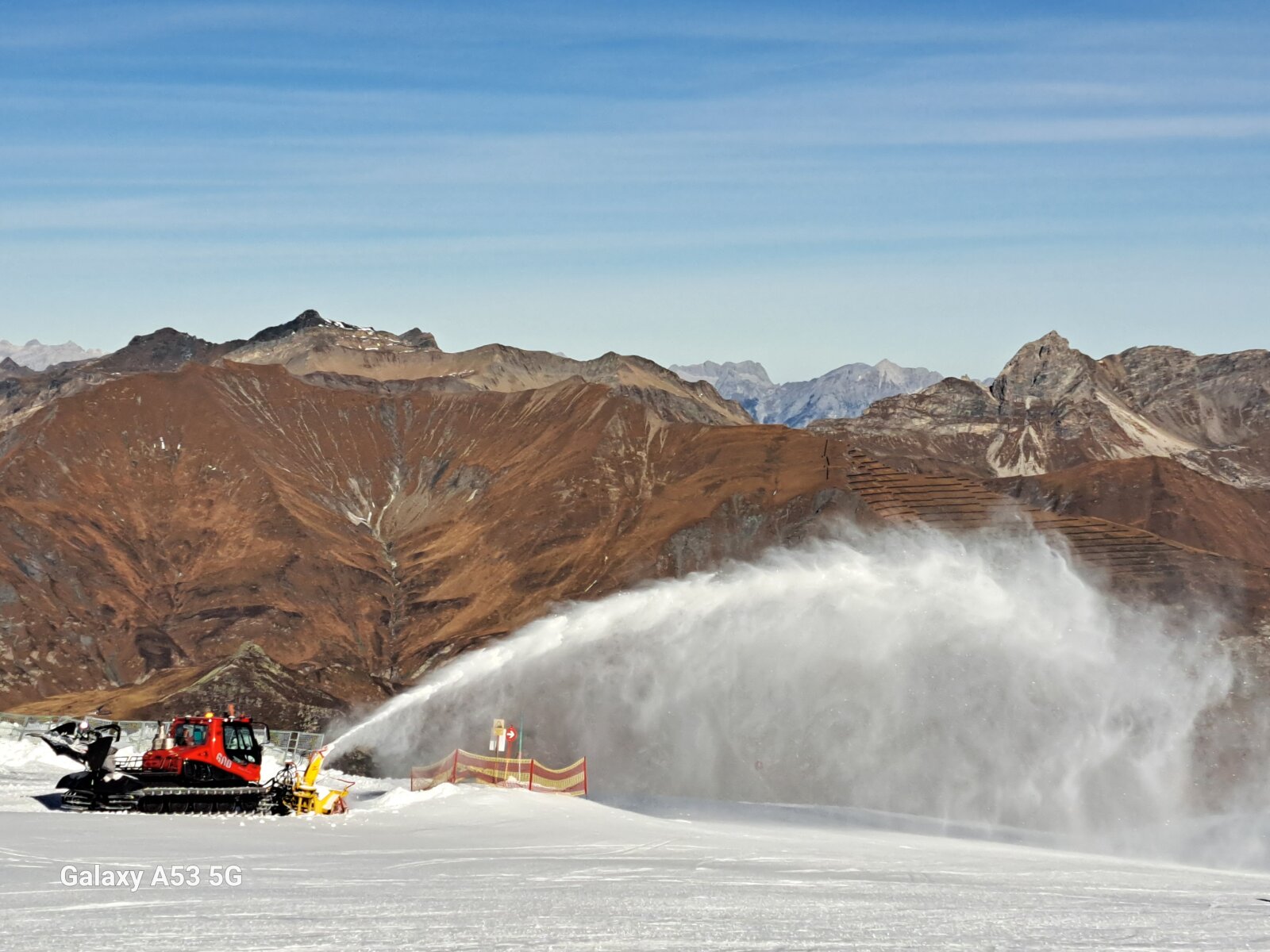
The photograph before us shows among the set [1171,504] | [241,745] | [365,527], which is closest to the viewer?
[241,745]

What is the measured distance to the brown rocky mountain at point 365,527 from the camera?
427 ft

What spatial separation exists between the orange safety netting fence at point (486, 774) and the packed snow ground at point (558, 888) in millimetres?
3982

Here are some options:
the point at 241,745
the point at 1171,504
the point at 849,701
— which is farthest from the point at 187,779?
the point at 1171,504

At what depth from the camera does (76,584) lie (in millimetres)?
145375

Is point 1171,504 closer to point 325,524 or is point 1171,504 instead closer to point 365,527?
point 365,527

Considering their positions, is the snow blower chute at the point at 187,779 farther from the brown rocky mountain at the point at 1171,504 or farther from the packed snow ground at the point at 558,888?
the brown rocky mountain at the point at 1171,504

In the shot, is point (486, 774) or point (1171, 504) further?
point (1171, 504)

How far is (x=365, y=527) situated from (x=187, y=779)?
142712 millimetres

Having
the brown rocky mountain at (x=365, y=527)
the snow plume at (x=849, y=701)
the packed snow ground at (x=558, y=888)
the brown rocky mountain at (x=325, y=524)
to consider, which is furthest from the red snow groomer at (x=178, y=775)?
the brown rocky mountain at (x=325, y=524)

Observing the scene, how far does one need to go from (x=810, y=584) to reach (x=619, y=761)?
13912 mm

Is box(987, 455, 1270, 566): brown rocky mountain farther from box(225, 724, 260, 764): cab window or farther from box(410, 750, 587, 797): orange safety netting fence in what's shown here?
box(225, 724, 260, 764): cab window

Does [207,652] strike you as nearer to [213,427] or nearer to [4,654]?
[4,654]

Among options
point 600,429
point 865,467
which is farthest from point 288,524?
point 865,467

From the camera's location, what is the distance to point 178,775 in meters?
39.3
